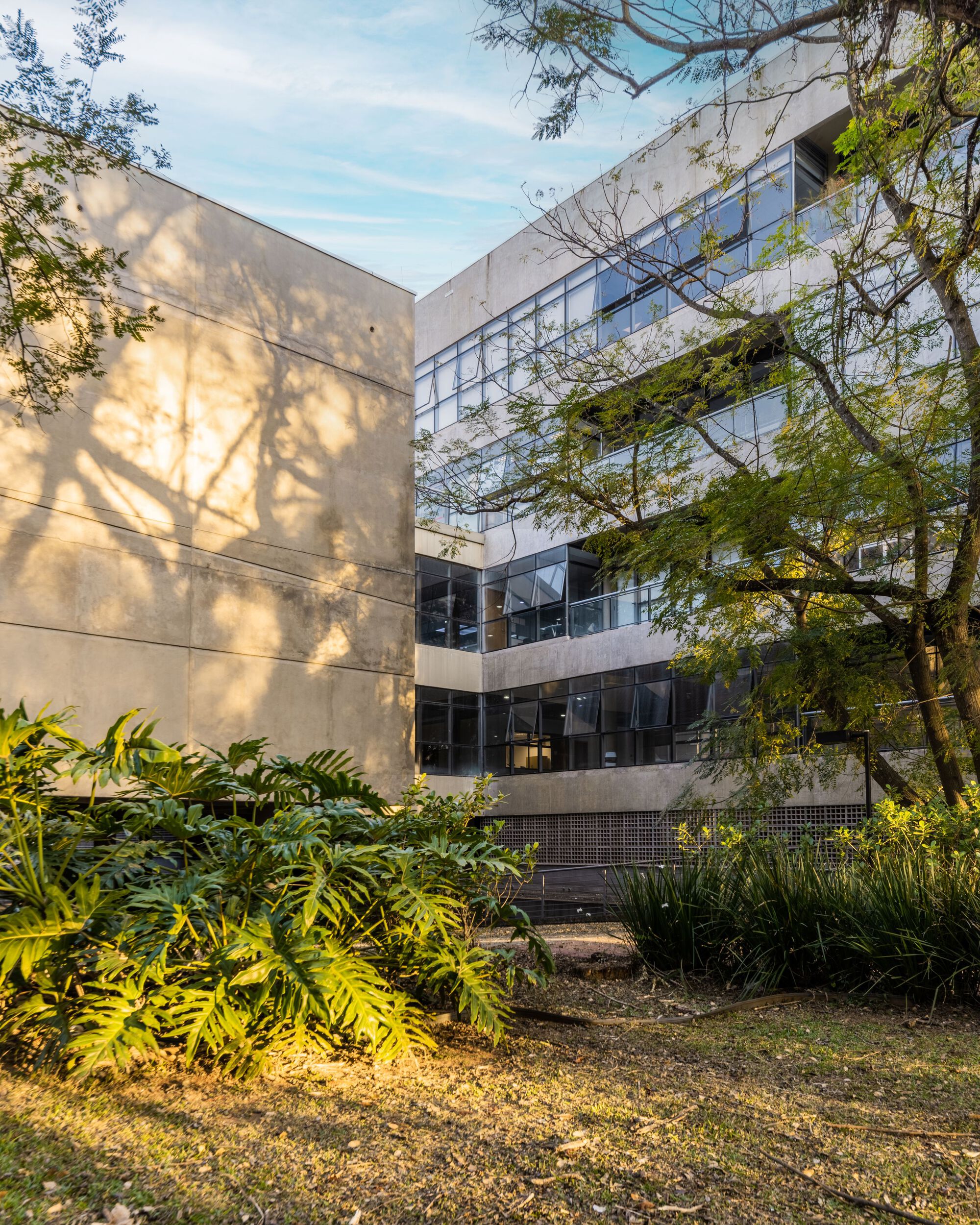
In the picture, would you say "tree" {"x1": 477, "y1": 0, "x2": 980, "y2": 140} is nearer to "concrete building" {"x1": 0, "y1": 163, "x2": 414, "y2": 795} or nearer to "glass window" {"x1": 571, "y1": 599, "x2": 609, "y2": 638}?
"concrete building" {"x1": 0, "y1": 163, "x2": 414, "y2": 795}

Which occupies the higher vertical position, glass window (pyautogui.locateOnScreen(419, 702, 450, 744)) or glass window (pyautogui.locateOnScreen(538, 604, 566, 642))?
glass window (pyautogui.locateOnScreen(538, 604, 566, 642))

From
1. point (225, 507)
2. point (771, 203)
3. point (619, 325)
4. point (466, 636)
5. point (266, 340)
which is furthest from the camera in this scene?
point (466, 636)

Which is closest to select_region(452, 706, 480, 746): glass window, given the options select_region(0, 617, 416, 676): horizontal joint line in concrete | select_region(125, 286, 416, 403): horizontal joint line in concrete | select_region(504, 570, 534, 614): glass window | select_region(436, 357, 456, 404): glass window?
select_region(504, 570, 534, 614): glass window

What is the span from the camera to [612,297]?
2522 cm

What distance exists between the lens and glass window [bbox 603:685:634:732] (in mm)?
24969

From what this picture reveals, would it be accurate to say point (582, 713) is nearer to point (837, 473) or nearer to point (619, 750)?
point (619, 750)

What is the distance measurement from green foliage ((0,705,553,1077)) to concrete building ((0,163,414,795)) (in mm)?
6574

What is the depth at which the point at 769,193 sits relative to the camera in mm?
22312

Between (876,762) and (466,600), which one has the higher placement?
(466,600)

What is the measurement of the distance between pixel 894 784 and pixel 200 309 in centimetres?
1097

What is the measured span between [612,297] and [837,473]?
51.1 feet

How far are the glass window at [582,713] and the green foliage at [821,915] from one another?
17571 mm

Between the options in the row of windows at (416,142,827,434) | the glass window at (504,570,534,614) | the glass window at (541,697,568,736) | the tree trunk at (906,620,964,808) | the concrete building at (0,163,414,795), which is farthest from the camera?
the glass window at (504,570,534,614)

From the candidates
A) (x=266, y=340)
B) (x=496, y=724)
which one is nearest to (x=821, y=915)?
(x=266, y=340)
